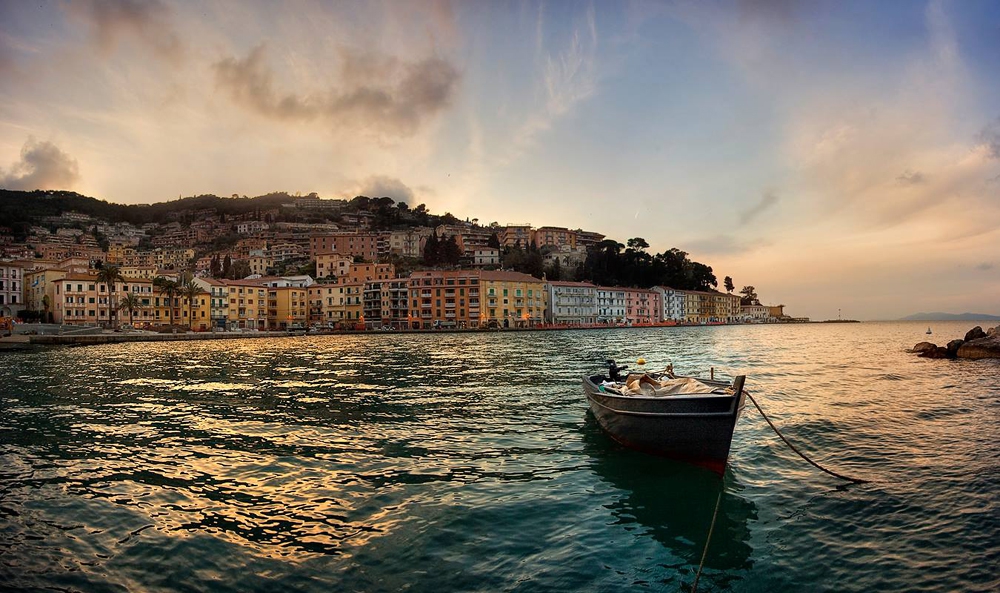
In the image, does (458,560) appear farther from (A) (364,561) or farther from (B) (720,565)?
(B) (720,565)

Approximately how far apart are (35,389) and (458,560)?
2439cm

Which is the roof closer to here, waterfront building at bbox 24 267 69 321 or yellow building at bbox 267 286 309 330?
yellow building at bbox 267 286 309 330

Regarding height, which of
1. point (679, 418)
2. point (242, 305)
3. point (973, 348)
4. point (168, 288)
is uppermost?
point (168, 288)

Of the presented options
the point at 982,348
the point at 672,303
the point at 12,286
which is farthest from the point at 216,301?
the point at 672,303

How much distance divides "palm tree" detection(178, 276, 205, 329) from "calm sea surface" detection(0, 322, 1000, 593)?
7589cm

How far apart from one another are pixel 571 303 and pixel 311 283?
60.1 m

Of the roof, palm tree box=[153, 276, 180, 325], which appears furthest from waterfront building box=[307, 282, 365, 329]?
palm tree box=[153, 276, 180, 325]

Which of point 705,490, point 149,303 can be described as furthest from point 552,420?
point 149,303

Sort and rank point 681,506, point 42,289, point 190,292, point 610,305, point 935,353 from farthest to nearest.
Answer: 1. point 610,305
2. point 42,289
3. point 190,292
4. point 935,353
5. point 681,506

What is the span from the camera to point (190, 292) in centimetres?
8381

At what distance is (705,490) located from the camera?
8727 mm

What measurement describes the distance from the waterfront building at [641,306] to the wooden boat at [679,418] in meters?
122

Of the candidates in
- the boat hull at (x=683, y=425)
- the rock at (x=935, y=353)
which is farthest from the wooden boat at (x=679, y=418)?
the rock at (x=935, y=353)

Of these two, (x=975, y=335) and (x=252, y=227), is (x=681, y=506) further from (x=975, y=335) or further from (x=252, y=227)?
(x=252, y=227)
